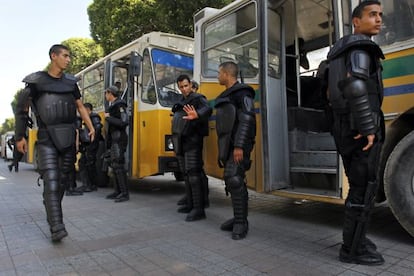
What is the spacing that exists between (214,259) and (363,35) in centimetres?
236

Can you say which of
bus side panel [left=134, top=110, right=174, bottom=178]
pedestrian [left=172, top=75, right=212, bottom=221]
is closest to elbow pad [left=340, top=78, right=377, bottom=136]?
pedestrian [left=172, top=75, right=212, bottom=221]

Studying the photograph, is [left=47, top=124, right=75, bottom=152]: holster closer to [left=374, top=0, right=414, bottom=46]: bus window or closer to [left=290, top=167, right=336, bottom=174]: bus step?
[left=290, top=167, right=336, bottom=174]: bus step

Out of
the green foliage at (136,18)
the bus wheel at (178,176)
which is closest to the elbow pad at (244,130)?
the bus wheel at (178,176)

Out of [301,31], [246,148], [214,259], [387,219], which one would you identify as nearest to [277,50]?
[301,31]

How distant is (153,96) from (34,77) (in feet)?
10.0

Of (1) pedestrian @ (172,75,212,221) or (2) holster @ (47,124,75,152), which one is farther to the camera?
(1) pedestrian @ (172,75,212,221)

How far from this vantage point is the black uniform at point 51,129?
4.01 meters

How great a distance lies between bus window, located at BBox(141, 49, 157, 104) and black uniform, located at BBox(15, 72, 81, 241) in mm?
2822

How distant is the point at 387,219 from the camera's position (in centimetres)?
466

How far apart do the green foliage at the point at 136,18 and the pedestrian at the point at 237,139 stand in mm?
8268

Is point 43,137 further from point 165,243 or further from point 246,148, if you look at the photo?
point 246,148

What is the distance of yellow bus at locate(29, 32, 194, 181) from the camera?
673cm

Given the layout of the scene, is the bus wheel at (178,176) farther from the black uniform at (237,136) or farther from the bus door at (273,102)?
the black uniform at (237,136)

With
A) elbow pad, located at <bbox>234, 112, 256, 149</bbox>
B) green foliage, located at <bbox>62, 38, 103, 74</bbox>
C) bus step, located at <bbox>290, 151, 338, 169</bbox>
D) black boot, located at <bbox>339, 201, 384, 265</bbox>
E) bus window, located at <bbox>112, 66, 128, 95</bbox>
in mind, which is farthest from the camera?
green foliage, located at <bbox>62, 38, 103, 74</bbox>
